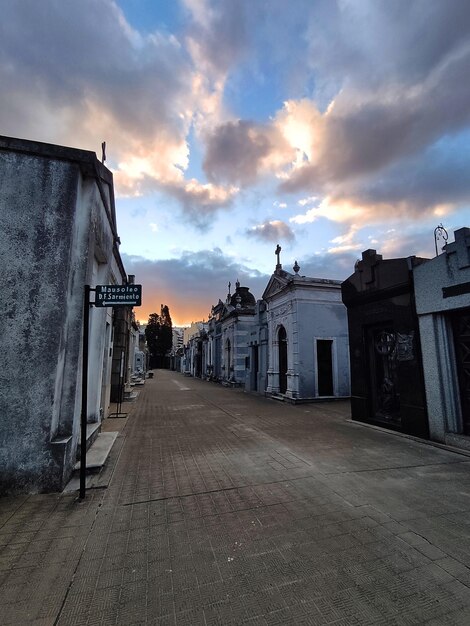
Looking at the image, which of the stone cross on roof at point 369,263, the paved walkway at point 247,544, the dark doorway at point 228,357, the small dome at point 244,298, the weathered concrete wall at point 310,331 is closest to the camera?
the paved walkway at point 247,544

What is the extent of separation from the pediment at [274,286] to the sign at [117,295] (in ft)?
37.6

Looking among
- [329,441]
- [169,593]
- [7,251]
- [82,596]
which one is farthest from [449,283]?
[7,251]

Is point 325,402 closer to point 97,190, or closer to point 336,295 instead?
point 336,295

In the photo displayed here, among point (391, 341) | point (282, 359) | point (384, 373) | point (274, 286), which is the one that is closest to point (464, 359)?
point (391, 341)

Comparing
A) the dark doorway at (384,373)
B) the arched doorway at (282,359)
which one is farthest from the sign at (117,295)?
the arched doorway at (282,359)

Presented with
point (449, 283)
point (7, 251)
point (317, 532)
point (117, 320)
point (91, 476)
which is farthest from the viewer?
point (117, 320)

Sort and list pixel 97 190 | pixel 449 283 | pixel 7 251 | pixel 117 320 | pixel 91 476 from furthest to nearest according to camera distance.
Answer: pixel 117 320, pixel 449 283, pixel 97 190, pixel 91 476, pixel 7 251

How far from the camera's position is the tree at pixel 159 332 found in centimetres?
7038

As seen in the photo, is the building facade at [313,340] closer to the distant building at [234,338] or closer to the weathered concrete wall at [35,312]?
the distant building at [234,338]

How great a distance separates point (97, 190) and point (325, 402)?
41.1 feet

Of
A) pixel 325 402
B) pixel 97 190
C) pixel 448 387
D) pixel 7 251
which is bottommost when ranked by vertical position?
pixel 325 402

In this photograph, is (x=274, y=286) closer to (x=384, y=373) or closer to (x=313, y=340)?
(x=313, y=340)

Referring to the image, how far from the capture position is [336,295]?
50.3 ft

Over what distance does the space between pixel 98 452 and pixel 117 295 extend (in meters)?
3.10
